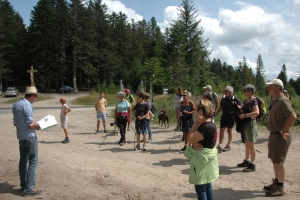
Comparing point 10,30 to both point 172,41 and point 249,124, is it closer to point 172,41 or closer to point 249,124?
point 172,41

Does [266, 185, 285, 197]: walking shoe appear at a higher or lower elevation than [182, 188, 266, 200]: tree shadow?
higher

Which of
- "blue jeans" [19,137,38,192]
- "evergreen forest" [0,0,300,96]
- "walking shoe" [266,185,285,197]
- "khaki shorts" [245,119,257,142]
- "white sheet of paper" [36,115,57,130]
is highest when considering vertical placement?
"evergreen forest" [0,0,300,96]

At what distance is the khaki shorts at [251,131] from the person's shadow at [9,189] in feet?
14.6

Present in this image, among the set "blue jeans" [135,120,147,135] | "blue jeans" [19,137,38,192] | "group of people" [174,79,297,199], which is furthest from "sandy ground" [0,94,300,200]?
"blue jeans" [135,120,147,135]

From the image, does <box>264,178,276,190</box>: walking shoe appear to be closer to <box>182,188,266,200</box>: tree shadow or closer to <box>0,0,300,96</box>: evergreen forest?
<box>182,188,266,200</box>: tree shadow

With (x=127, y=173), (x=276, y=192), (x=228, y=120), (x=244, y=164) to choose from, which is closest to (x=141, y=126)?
(x=127, y=173)

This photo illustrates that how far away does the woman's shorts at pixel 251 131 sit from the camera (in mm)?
5364

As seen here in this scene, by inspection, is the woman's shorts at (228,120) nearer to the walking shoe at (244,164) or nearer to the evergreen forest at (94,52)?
the walking shoe at (244,164)

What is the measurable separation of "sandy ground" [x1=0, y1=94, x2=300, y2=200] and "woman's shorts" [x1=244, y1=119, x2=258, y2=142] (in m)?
0.73

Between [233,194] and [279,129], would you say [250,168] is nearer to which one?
[233,194]

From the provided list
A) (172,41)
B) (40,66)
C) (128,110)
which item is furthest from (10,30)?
(128,110)

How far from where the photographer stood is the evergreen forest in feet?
132

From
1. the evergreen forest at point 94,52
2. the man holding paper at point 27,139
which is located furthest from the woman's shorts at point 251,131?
the evergreen forest at point 94,52

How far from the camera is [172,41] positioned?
136 ft
